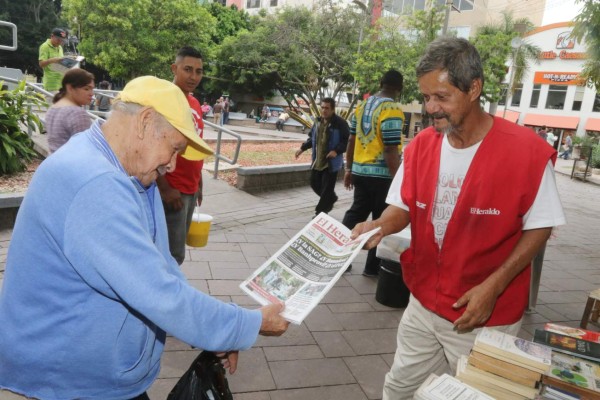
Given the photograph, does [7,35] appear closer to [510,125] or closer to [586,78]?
[586,78]

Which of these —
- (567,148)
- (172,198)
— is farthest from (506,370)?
(567,148)

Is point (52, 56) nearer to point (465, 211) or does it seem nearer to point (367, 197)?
point (367, 197)

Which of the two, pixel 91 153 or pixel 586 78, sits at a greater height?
pixel 586 78

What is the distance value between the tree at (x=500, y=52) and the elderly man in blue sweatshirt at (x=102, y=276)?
2374 cm

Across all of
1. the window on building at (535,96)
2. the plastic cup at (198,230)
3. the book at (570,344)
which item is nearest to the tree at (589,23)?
the plastic cup at (198,230)

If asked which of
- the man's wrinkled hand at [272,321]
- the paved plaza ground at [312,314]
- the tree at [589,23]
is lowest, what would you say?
the paved plaza ground at [312,314]

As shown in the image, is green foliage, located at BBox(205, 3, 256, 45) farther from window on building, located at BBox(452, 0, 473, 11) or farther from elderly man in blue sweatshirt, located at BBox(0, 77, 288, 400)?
elderly man in blue sweatshirt, located at BBox(0, 77, 288, 400)

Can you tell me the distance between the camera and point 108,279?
1.17m

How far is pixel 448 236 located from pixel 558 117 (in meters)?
37.7

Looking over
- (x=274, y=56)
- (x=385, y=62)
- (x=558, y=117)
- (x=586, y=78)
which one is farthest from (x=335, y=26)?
(x=558, y=117)

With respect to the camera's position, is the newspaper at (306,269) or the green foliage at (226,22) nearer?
the newspaper at (306,269)

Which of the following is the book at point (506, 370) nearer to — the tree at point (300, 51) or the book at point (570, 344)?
the book at point (570, 344)

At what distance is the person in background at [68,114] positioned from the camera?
342 cm

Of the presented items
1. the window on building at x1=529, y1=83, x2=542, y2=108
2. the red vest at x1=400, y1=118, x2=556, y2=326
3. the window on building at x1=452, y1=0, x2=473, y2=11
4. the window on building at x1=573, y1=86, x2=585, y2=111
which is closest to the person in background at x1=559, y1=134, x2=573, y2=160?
the window on building at x1=573, y1=86, x2=585, y2=111
